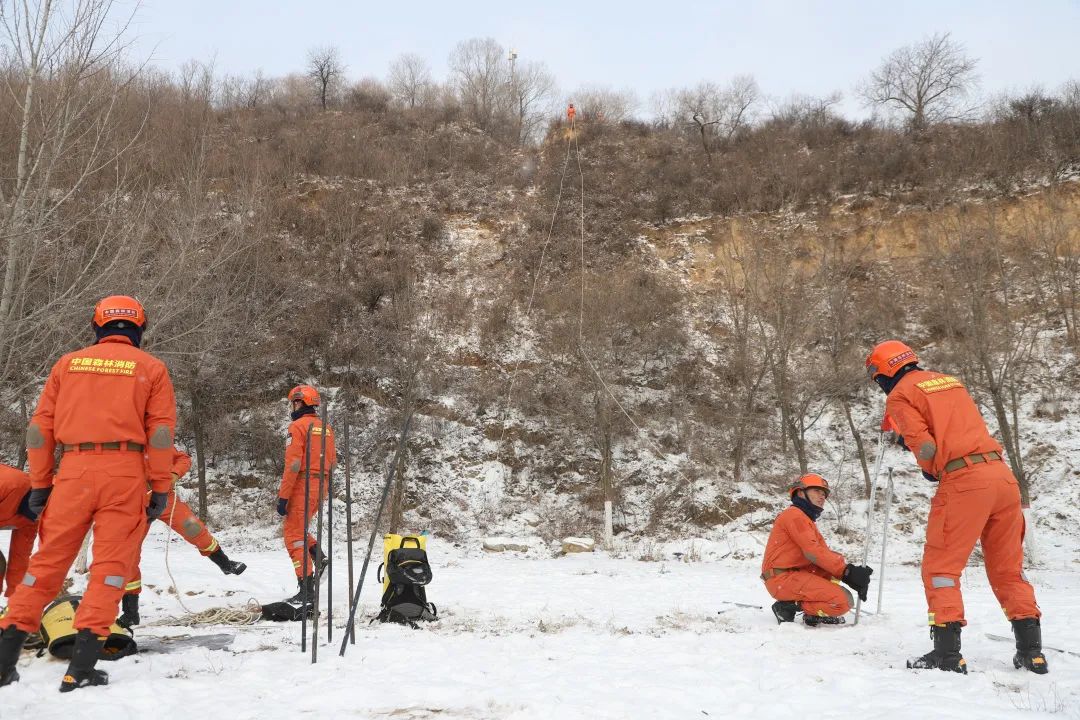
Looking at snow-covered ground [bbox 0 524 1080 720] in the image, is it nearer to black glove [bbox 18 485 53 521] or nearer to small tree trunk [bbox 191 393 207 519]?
black glove [bbox 18 485 53 521]

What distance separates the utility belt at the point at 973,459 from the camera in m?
4.44

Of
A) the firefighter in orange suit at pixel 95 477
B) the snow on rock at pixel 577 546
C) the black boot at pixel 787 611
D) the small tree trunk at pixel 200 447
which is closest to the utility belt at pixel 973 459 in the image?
the black boot at pixel 787 611

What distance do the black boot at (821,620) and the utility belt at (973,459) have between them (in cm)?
196

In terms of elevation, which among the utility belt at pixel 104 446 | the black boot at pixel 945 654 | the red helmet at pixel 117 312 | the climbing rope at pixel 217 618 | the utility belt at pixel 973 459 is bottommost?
the climbing rope at pixel 217 618

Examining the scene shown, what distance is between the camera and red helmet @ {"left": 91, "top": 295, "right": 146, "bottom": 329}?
14.3 ft

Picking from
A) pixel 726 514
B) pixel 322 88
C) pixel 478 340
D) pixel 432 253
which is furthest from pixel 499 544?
→ pixel 322 88

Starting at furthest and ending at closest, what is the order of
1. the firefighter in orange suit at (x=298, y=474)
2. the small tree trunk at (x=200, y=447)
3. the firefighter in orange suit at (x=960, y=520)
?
1. the small tree trunk at (x=200, y=447)
2. the firefighter in orange suit at (x=298, y=474)
3. the firefighter in orange suit at (x=960, y=520)

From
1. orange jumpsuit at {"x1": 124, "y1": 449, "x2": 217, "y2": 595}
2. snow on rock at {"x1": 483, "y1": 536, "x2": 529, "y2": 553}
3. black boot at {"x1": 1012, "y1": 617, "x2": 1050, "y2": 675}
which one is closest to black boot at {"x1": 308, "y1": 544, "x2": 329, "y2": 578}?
orange jumpsuit at {"x1": 124, "y1": 449, "x2": 217, "y2": 595}

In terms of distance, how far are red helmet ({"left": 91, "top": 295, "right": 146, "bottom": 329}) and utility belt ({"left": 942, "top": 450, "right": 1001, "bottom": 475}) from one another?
5.46m

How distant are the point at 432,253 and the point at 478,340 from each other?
507cm

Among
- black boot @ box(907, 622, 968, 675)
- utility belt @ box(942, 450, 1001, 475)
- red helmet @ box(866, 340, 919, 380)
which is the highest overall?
red helmet @ box(866, 340, 919, 380)

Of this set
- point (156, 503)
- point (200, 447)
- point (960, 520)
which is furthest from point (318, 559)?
point (200, 447)

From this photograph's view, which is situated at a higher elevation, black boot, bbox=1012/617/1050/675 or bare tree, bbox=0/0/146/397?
→ bare tree, bbox=0/0/146/397

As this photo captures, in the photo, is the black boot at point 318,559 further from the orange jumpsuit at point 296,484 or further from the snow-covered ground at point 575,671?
the snow-covered ground at point 575,671
